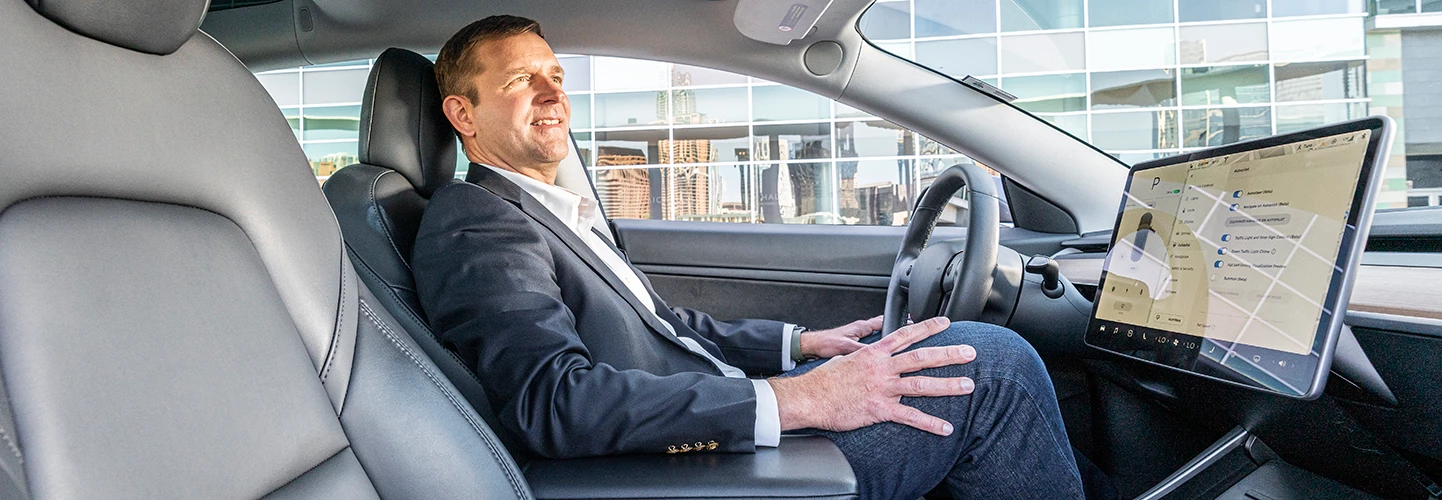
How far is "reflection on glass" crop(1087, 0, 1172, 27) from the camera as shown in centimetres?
200

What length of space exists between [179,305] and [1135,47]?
187cm

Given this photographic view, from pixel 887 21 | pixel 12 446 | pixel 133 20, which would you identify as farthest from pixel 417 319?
pixel 887 21

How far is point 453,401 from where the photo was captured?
1002mm

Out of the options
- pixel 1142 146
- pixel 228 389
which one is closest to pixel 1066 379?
pixel 1142 146

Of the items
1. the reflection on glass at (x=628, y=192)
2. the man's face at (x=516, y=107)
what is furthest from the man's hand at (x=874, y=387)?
the reflection on glass at (x=628, y=192)

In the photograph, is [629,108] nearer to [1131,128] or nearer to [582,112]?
[582,112]

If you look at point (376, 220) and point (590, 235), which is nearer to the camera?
point (376, 220)

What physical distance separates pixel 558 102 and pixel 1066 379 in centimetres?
110

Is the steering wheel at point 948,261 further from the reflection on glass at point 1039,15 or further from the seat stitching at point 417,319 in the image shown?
the seat stitching at point 417,319

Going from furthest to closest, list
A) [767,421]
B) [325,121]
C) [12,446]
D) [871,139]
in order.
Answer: [871,139], [325,121], [767,421], [12,446]

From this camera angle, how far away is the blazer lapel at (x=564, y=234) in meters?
1.44

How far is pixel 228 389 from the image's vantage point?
2.49 ft

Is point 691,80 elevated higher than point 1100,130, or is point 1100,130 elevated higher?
point 691,80

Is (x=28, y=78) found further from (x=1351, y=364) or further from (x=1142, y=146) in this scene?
(x=1142, y=146)
